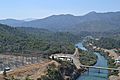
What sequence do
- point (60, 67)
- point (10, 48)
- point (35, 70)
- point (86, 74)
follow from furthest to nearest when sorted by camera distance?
point (10, 48) → point (86, 74) → point (60, 67) → point (35, 70)

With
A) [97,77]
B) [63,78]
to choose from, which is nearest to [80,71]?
[97,77]

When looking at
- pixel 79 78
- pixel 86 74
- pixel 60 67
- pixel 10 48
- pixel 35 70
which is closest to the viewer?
pixel 35 70

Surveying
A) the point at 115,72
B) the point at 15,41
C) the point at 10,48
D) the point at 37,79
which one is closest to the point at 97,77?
the point at 115,72

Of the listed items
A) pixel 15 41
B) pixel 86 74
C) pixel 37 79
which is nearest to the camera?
pixel 37 79

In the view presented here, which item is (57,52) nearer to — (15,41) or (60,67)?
(15,41)

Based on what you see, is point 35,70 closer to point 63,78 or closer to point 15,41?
point 63,78

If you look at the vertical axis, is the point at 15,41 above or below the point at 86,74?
above

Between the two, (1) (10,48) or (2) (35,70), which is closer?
(2) (35,70)

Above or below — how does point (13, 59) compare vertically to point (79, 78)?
above

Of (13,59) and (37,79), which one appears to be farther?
(13,59)
